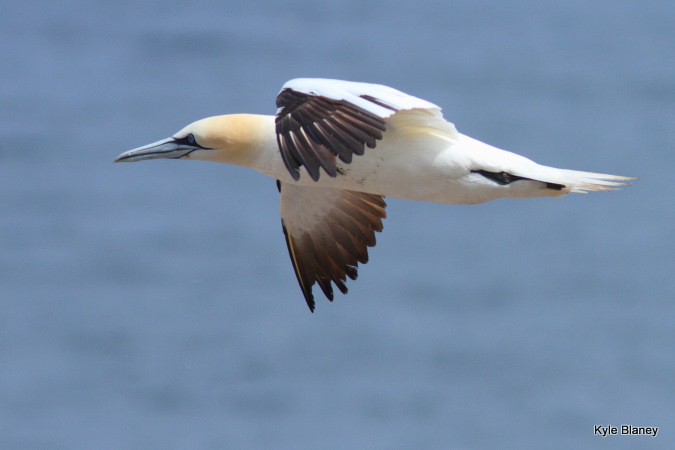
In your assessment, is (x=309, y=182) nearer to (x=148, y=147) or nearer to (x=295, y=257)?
(x=148, y=147)

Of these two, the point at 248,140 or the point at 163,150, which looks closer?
the point at 248,140

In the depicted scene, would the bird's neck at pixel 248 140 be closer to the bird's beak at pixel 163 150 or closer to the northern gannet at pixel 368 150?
the northern gannet at pixel 368 150

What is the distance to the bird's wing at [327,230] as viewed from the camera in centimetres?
900

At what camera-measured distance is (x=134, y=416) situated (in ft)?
72.0

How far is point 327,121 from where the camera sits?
6.86m

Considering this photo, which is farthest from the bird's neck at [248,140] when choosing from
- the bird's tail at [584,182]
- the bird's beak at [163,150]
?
the bird's tail at [584,182]

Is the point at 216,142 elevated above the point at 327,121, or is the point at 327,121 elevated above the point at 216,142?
the point at 216,142

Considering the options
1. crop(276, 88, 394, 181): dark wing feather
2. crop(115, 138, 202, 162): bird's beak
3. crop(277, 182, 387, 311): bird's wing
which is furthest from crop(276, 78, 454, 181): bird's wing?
crop(277, 182, 387, 311): bird's wing

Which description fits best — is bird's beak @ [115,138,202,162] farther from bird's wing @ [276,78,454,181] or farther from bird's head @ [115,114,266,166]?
bird's wing @ [276,78,454,181]

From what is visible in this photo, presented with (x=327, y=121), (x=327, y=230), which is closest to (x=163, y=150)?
(x=327, y=121)

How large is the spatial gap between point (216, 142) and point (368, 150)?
2.80ft

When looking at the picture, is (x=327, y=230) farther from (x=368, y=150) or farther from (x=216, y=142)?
(x=368, y=150)

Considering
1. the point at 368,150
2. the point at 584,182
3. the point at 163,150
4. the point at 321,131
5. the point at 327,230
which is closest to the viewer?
the point at 321,131

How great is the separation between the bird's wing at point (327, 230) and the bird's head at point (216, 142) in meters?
1.20
